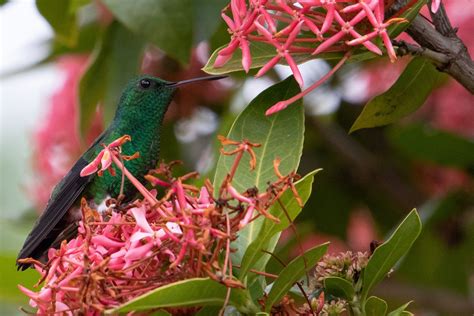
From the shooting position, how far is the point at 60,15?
3.01 m

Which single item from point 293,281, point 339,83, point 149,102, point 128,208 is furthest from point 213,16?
point 293,281

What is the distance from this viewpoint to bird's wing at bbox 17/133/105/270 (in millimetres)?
2379

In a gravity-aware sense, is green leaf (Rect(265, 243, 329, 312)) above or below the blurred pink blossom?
above

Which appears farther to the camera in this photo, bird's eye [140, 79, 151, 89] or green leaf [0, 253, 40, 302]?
green leaf [0, 253, 40, 302]

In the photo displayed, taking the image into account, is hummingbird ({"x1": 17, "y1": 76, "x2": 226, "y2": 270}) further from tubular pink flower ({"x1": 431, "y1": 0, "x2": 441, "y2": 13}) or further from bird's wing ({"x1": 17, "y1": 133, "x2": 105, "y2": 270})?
tubular pink flower ({"x1": 431, "y1": 0, "x2": 441, "y2": 13})

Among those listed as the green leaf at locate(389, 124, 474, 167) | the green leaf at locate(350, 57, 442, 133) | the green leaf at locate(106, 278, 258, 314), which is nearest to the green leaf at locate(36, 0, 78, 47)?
the green leaf at locate(389, 124, 474, 167)

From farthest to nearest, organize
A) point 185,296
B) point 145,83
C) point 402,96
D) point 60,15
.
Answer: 1. point 60,15
2. point 145,83
3. point 402,96
4. point 185,296

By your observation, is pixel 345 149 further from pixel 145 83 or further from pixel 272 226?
pixel 272 226

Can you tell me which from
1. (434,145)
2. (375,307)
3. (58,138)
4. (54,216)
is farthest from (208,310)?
(58,138)

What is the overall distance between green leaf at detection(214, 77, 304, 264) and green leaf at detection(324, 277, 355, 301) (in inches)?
7.9

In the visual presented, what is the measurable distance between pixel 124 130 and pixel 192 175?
3.57 feet

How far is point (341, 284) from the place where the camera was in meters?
1.70

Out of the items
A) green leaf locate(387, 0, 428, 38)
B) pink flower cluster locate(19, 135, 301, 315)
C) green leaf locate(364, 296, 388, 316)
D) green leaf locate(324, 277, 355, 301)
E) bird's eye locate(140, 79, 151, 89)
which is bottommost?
green leaf locate(364, 296, 388, 316)

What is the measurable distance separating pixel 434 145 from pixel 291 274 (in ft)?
5.38
